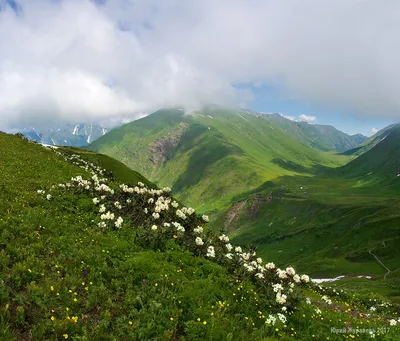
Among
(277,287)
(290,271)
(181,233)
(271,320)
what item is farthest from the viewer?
(181,233)

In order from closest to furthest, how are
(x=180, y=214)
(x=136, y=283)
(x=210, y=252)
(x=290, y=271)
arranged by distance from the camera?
(x=136, y=283) < (x=290, y=271) < (x=210, y=252) < (x=180, y=214)

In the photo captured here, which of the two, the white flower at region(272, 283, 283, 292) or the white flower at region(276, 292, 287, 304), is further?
the white flower at region(272, 283, 283, 292)

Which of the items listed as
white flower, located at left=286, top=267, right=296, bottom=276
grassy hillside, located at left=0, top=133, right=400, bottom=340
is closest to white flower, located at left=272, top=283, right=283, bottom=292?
grassy hillside, located at left=0, top=133, right=400, bottom=340

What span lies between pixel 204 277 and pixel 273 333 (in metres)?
3.90

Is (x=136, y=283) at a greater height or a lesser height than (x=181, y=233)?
lesser

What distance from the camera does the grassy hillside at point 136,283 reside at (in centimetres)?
961

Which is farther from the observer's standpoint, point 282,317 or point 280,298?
point 280,298

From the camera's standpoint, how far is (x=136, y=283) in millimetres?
12195

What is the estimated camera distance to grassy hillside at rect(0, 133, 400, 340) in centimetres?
961

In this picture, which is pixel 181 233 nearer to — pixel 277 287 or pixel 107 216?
pixel 107 216

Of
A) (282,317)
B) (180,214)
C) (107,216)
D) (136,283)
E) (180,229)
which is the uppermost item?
(107,216)

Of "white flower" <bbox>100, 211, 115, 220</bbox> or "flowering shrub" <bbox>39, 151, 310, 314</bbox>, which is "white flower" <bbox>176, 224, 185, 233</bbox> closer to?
"flowering shrub" <bbox>39, 151, 310, 314</bbox>

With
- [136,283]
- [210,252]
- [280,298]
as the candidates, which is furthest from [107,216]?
[280,298]

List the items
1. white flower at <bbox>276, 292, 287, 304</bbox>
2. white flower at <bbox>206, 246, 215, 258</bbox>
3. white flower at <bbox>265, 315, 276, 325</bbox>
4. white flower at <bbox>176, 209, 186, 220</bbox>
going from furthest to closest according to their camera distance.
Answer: white flower at <bbox>176, 209, 186, 220</bbox>, white flower at <bbox>206, 246, 215, 258</bbox>, white flower at <bbox>276, 292, 287, 304</bbox>, white flower at <bbox>265, 315, 276, 325</bbox>
